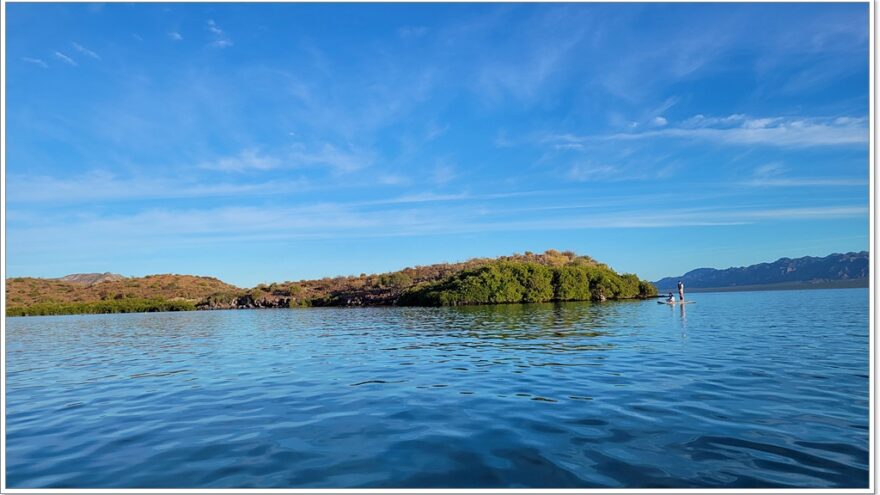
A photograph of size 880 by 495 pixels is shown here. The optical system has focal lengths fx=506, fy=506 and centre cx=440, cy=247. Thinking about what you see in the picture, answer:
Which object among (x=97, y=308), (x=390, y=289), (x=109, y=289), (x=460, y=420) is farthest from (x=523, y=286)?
(x=109, y=289)

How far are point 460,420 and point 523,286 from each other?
266 ft

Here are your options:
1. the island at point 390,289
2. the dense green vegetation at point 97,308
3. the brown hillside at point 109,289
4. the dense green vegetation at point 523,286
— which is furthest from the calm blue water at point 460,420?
the brown hillside at point 109,289

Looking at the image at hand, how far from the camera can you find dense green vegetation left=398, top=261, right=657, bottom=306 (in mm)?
87562

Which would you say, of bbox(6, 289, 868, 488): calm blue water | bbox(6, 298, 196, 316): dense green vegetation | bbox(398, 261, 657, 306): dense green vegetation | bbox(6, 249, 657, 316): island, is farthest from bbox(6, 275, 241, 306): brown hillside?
bbox(6, 289, 868, 488): calm blue water

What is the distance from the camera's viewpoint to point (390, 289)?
4392 inches

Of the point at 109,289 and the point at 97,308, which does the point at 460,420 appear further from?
the point at 109,289

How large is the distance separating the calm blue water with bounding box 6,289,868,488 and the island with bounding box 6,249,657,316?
68.5 metres

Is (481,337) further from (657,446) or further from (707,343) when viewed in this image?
(657,446)

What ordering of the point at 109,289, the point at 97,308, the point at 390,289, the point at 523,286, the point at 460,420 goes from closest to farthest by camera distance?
the point at 460,420 < the point at 523,286 < the point at 390,289 < the point at 97,308 < the point at 109,289

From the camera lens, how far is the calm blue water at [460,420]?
739 centimetres

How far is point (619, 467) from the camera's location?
7.38m

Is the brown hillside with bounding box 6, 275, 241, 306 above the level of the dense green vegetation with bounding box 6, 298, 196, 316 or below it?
above

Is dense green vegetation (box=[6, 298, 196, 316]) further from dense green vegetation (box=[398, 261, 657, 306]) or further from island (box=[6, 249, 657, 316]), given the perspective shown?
dense green vegetation (box=[398, 261, 657, 306])

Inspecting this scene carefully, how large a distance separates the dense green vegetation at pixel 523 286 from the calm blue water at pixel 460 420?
66577 millimetres
